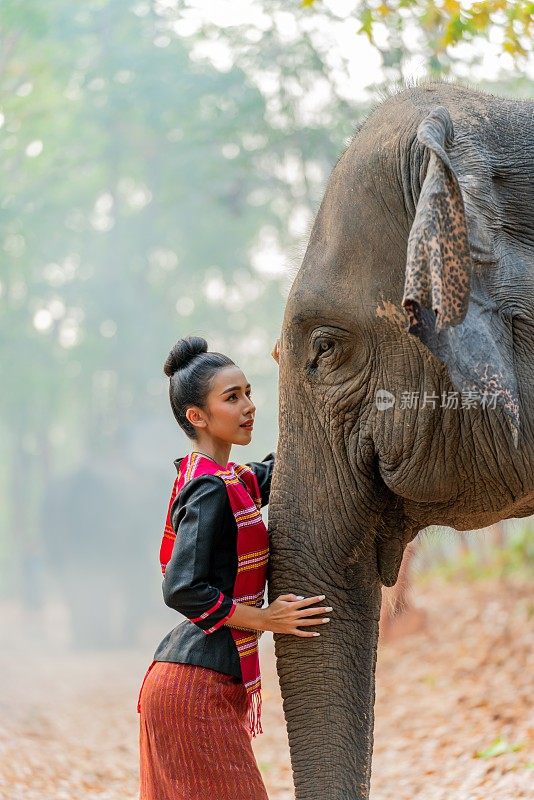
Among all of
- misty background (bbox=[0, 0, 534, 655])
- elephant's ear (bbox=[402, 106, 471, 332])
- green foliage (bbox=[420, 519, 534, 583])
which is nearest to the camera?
elephant's ear (bbox=[402, 106, 471, 332])

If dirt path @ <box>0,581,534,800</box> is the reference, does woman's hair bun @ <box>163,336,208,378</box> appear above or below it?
→ above

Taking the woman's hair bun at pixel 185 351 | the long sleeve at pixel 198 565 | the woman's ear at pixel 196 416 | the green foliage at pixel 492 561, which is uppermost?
the green foliage at pixel 492 561

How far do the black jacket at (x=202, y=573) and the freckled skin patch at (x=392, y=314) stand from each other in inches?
20.7

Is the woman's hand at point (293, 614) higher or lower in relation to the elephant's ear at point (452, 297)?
lower

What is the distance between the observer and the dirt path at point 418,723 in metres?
4.89

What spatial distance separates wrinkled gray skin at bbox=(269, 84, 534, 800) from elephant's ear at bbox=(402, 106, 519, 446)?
0.01 metres

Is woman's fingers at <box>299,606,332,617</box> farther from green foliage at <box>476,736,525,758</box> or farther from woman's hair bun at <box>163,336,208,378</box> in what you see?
green foliage at <box>476,736,525,758</box>

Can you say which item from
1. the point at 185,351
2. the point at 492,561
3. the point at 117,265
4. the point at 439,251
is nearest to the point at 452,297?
the point at 439,251

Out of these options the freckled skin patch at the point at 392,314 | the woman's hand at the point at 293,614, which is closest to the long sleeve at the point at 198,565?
the woman's hand at the point at 293,614

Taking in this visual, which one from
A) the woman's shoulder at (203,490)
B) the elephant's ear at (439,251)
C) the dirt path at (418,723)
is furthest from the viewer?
the dirt path at (418,723)

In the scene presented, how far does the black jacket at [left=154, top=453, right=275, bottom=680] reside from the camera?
2.29 metres

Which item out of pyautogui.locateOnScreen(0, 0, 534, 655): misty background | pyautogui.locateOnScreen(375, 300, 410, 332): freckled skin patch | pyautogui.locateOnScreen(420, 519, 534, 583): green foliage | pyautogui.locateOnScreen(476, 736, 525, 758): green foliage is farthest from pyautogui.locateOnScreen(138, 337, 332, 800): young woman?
pyautogui.locateOnScreen(0, 0, 534, 655): misty background

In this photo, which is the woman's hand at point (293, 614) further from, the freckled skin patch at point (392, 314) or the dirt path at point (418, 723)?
the dirt path at point (418, 723)

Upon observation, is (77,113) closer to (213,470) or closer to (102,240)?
(102,240)
